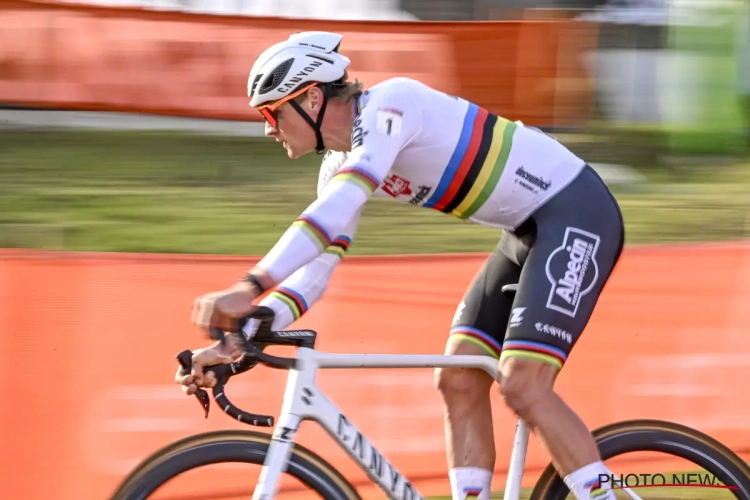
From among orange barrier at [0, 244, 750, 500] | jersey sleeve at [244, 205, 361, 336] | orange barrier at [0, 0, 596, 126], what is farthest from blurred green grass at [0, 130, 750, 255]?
jersey sleeve at [244, 205, 361, 336]

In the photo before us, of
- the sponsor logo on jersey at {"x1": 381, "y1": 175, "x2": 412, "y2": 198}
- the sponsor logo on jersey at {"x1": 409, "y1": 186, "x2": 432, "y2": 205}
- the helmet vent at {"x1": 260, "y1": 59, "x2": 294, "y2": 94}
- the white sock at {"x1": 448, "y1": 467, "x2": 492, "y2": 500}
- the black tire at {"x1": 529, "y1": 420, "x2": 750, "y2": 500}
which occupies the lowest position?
the white sock at {"x1": 448, "y1": 467, "x2": 492, "y2": 500}

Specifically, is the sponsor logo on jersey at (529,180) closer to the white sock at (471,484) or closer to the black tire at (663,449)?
the black tire at (663,449)

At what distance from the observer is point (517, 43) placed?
Answer: 10.0 meters

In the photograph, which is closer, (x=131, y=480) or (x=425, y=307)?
(x=131, y=480)

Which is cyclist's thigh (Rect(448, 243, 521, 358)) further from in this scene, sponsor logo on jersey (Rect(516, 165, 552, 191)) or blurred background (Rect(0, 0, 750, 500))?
blurred background (Rect(0, 0, 750, 500))

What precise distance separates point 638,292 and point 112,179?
4.52m

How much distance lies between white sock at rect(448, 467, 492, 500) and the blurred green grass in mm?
3821

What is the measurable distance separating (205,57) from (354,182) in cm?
720

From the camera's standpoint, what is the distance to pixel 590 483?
312 cm

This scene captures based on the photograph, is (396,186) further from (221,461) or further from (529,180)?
(221,461)

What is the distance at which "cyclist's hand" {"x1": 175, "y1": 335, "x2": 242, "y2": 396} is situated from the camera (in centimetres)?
280

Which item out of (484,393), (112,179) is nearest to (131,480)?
(484,393)

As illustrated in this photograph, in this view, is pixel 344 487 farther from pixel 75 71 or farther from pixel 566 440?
pixel 75 71

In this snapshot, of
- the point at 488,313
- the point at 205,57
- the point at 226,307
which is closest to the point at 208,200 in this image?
the point at 205,57
